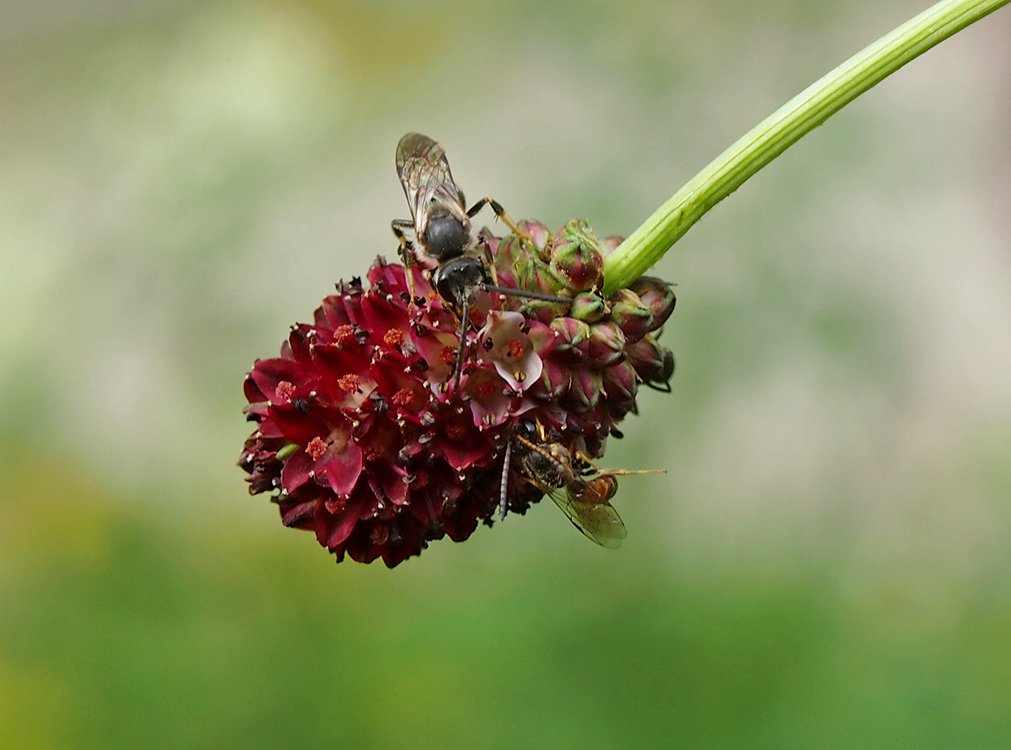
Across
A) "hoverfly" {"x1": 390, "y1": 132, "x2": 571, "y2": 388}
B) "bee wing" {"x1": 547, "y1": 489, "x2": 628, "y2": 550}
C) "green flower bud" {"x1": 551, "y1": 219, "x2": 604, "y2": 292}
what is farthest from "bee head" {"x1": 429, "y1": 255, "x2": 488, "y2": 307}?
"bee wing" {"x1": 547, "y1": 489, "x2": 628, "y2": 550}

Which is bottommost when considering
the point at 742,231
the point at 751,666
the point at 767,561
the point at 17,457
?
the point at 751,666

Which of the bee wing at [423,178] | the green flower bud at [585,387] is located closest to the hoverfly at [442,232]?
the bee wing at [423,178]

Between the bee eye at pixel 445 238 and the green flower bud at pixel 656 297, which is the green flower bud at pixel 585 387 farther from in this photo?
the bee eye at pixel 445 238

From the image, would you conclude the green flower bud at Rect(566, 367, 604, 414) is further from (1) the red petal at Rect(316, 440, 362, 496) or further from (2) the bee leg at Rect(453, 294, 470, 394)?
(1) the red petal at Rect(316, 440, 362, 496)

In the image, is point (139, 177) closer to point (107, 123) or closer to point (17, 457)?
point (107, 123)

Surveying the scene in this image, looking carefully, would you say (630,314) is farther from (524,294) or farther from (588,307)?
(524,294)

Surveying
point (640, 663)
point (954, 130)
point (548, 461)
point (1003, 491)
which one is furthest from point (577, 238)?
point (954, 130)

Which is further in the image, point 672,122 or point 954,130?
point 954,130
